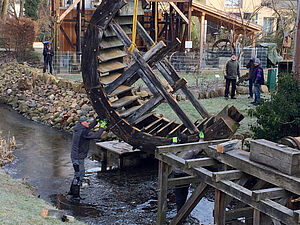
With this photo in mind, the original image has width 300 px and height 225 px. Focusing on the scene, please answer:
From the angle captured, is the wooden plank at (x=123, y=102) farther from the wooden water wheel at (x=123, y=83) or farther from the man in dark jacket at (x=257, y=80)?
the man in dark jacket at (x=257, y=80)

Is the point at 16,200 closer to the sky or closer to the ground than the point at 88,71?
closer to the ground

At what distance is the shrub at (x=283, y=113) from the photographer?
378 inches

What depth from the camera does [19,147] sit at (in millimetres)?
13938

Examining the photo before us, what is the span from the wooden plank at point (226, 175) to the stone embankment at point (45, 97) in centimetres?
1091

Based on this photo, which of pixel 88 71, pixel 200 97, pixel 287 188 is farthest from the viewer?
pixel 200 97

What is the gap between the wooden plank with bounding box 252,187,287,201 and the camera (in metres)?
5.59

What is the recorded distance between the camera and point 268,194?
5707 millimetres

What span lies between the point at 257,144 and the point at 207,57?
688 inches

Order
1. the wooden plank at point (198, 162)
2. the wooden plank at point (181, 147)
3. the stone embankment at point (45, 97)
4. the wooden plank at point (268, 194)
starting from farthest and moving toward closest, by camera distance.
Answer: the stone embankment at point (45, 97) < the wooden plank at point (181, 147) < the wooden plank at point (198, 162) < the wooden plank at point (268, 194)

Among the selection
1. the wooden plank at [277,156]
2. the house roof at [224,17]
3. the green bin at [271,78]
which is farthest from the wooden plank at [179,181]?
the house roof at [224,17]

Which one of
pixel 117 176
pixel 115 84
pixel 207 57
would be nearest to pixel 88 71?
pixel 115 84

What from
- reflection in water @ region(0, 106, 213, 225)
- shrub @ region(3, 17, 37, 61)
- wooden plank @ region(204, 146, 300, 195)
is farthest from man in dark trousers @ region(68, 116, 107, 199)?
shrub @ region(3, 17, 37, 61)

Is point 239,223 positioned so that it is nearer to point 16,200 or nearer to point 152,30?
point 16,200

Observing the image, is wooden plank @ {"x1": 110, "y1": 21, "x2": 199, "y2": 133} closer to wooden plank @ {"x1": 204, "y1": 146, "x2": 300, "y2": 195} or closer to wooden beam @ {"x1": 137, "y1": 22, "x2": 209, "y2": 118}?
wooden beam @ {"x1": 137, "y1": 22, "x2": 209, "y2": 118}
